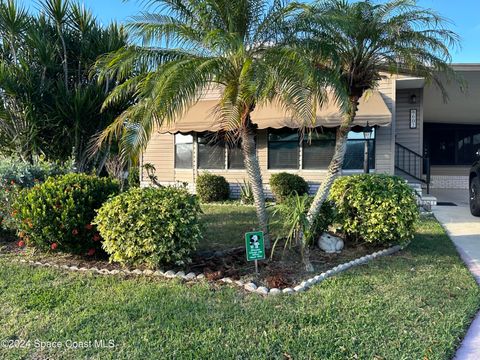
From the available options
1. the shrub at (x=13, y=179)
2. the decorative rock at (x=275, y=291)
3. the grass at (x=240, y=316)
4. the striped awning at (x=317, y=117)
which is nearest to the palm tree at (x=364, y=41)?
the decorative rock at (x=275, y=291)

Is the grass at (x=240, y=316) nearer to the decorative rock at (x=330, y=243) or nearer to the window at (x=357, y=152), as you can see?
the decorative rock at (x=330, y=243)

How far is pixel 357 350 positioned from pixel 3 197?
662 cm

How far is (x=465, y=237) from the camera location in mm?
7199

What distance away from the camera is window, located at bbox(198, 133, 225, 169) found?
12984mm

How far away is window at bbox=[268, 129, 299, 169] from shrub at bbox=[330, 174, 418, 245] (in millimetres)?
5801

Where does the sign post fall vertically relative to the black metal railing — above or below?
below

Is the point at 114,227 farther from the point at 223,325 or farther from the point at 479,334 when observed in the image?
the point at 479,334

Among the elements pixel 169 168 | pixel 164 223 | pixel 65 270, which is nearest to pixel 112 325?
pixel 164 223

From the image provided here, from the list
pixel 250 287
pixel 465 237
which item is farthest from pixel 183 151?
pixel 250 287

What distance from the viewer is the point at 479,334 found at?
3393 mm

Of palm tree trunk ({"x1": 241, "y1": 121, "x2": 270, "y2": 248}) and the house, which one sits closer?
palm tree trunk ({"x1": 241, "y1": 121, "x2": 270, "y2": 248})

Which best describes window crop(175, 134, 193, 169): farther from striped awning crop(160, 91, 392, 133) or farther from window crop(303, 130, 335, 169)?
window crop(303, 130, 335, 169)

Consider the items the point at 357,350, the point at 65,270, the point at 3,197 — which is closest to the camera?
the point at 357,350

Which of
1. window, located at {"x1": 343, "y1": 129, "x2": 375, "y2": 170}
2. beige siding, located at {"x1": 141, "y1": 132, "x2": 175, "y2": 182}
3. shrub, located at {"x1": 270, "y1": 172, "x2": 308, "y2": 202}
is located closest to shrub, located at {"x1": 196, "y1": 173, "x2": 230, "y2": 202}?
shrub, located at {"x1": 270, "y1": 172, "x2": 308, "y2": 202}
